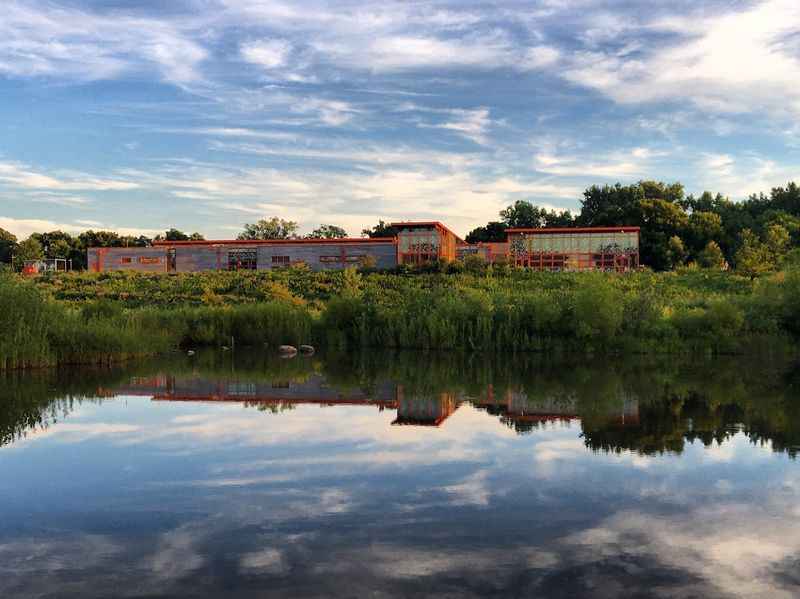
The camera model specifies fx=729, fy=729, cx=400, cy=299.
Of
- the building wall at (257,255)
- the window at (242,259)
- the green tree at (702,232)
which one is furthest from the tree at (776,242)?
the window at (242,259)

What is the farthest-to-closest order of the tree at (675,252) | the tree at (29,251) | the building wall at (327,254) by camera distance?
the tree at (29,251) < the tree at (675,252) < the building wall at (327,254)

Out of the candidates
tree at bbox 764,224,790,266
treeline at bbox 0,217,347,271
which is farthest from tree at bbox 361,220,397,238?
tree at bbox 764,224,790,266

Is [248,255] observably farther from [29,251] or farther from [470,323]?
[470,323]

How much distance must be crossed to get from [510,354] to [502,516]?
631 inches

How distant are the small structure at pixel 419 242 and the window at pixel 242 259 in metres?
11.1

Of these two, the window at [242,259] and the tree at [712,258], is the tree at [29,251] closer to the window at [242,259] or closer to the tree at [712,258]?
the window at [242,259]

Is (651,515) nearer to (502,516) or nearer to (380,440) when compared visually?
(502,516)

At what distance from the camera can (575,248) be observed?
161 ft

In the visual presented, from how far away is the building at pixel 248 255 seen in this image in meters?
51.4

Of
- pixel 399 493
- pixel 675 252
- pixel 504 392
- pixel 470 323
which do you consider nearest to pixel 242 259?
pixel 675 252

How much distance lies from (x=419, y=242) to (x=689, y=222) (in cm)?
2298

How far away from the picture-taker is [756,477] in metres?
7.63

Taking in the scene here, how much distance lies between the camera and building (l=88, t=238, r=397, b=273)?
51406mm

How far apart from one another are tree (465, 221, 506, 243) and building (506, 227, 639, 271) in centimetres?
1753
